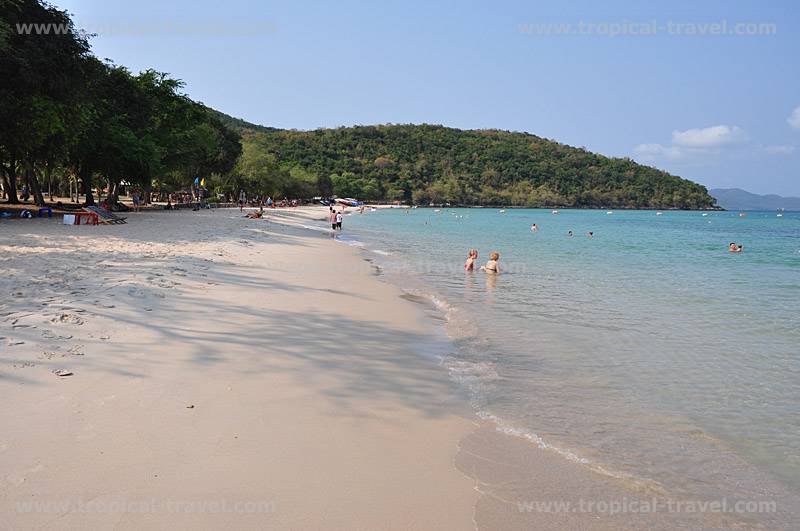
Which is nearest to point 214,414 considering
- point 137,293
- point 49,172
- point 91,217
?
point 137,293

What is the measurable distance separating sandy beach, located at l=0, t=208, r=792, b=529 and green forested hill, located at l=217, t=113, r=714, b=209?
490 ft

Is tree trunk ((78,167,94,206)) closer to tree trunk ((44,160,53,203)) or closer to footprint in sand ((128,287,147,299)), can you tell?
tree trunk ((44,160,53,203))

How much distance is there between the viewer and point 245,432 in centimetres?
→ 427

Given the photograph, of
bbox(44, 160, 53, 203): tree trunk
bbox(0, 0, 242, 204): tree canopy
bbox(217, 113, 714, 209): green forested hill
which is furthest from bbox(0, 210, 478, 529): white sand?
bbox(217, 113, 714, 209): green forested hill

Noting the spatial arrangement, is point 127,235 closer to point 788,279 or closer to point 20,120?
point 20,120

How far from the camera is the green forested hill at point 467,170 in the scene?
168 metres

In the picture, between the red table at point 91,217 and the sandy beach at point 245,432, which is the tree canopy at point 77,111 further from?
the sandy beach at point 245,432

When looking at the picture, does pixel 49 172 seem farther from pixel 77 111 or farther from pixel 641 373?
pixel 641 373

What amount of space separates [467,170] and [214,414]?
185 m

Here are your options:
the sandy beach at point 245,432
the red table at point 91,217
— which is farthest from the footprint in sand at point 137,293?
the red table at point 91,217

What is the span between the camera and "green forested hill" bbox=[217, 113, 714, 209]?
6604 inches

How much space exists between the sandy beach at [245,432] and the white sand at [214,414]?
2 cm

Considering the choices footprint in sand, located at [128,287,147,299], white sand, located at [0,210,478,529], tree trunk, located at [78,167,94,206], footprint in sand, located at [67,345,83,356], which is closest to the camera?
white sand, located at [0,210,478,529]

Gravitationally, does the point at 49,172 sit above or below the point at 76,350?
above
